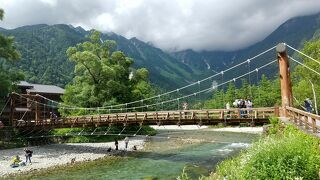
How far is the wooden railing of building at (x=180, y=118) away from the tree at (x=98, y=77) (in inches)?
354

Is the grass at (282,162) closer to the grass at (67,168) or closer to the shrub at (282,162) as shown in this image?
the shrub at (282,162)

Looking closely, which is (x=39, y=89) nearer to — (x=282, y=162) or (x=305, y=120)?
(x=305, y=120)

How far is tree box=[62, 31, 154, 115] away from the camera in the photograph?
56.3m

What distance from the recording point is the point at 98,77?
189ft

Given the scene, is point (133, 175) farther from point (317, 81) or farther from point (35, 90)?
point (35, 90)

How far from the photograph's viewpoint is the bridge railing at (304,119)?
1573 centimetres

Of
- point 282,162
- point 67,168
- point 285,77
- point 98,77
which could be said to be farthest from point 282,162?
point 98,77

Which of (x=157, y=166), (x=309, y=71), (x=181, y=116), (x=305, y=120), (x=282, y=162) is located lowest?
(x=157, y=166)

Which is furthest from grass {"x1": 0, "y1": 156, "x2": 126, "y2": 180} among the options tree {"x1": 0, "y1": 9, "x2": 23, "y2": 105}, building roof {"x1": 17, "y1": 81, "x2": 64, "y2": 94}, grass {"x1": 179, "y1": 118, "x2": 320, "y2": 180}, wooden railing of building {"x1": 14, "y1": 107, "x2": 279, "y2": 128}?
building roof {"x1": 17, "y1": 81, "x2": 64, "y2": 94}

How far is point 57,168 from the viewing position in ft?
106

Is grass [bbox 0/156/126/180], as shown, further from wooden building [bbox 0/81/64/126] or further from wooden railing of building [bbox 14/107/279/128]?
wooden building [bbox 0/81/64/126]

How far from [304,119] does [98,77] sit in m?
42.9

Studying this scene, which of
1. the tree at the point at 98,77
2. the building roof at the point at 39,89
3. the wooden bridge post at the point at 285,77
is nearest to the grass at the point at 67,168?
the wooden bridge post at the point at 285,77

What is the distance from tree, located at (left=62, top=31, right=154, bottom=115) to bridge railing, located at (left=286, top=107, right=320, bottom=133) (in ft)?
123
